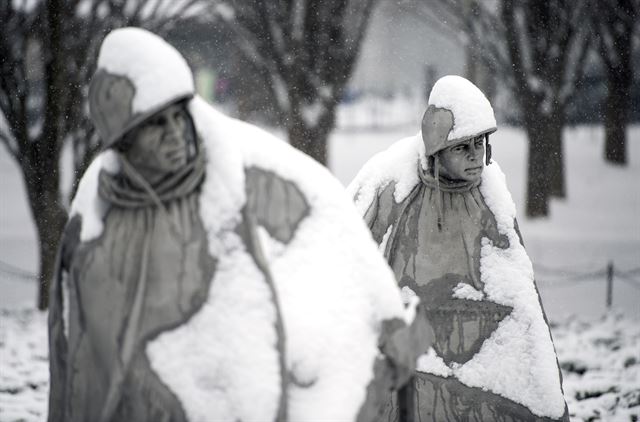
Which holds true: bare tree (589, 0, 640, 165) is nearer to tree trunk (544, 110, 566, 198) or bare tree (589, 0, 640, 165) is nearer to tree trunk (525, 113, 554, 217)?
tree trunk (544, 110, 566, 198)

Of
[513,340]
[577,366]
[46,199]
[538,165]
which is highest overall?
[538,165]

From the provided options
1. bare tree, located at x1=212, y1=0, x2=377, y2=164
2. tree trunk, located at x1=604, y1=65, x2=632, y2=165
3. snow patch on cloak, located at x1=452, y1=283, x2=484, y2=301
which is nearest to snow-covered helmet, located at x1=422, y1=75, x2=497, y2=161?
snow patch on cloak, located at x1=452, y1=283, x2=484, y2=301

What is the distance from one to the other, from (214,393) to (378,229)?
269cm

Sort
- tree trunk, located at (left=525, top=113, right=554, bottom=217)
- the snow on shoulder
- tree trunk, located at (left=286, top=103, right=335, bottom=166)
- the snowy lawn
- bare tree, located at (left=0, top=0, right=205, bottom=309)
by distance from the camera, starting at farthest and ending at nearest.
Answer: tree trunk, located at (left=525, top=113, right=554, bottom=217) < tree trunk, located at (left=286, top=103, right=335, bottom=166) < bare tree, located at (left=0, top=0, right=205, bottom=309) < the snowy lawn < the snow on shoulder

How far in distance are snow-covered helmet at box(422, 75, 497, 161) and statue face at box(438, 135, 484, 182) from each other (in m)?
0.07

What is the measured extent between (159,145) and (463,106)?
2.64 meters

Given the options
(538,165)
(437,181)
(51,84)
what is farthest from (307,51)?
(437,181)

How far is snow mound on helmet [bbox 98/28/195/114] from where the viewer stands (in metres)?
3.23

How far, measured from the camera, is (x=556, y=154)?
1612 centimetres

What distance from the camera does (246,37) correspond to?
42.4 feet

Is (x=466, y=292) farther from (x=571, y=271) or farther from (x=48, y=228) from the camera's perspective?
(x=571, y=271)

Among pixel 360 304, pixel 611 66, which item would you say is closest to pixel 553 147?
pixel 611 66

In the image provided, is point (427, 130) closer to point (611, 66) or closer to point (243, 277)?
point (243, 277)

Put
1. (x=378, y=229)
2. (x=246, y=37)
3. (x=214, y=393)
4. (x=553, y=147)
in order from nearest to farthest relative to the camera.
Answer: (x=214, y=393) < (x=378, y=229) < (x=246, y=37) < (x=553, y=147)
